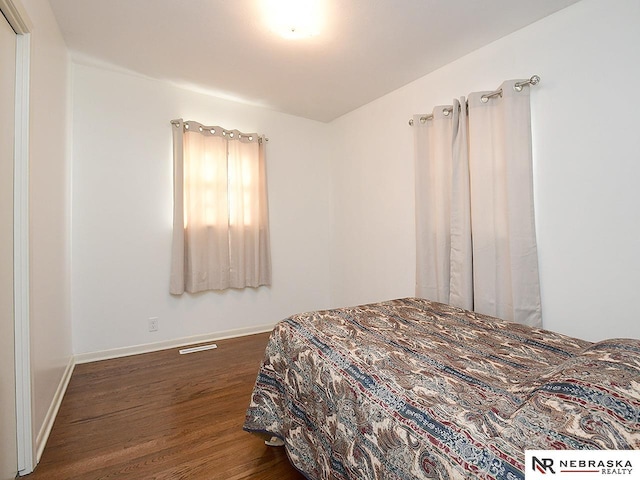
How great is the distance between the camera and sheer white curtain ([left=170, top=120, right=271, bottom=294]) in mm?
3080

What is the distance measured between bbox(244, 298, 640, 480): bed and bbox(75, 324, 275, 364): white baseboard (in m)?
1.89

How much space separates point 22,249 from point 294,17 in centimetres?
206

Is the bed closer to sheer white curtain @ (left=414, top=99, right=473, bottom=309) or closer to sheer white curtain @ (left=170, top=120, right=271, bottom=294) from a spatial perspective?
sheer white curtain @ (left=414, top=99, right=473, bottom=309)

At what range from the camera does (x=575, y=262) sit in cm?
192

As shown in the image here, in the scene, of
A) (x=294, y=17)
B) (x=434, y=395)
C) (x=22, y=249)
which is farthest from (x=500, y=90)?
(x=22, y=249)

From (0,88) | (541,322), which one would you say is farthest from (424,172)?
(0,88)

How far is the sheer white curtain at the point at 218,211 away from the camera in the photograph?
308 cm

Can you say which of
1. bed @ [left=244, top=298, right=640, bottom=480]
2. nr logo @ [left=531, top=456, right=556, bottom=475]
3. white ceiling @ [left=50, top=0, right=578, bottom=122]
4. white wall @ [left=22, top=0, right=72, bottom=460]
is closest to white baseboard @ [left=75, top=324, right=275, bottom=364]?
white wall @ [left=22, top=0, right=72, bottom=460]

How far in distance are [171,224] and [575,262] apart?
3361mm

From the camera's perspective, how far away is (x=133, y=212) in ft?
9.66

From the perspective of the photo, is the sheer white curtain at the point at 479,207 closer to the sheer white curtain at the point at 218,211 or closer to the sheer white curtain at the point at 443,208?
the sheer white curtain at the point at 443,208

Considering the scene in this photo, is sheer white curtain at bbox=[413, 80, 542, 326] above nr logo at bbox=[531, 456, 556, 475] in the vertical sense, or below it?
above

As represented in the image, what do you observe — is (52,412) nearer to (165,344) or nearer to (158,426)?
(158,426)

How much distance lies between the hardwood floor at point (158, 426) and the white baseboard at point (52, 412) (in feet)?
0.12
